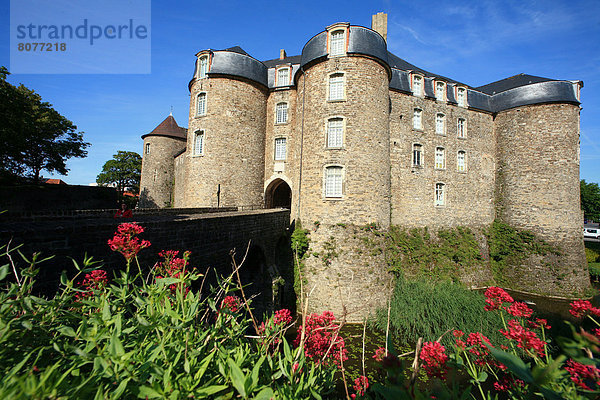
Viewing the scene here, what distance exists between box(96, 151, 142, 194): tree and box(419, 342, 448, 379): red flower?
146 feet

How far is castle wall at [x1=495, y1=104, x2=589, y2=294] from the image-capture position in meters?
14.7

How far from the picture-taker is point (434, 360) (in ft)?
6.17

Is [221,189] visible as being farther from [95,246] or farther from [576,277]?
[576,277]

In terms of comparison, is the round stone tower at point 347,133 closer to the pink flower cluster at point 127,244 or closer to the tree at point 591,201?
the pink flower cluster at point 127,244

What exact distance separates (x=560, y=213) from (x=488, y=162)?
4820 mm

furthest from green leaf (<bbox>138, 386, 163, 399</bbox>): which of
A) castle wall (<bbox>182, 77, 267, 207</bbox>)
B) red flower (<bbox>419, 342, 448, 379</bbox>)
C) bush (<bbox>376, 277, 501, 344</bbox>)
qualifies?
castle wall (<bbox>182, 77, 267, 207</bbox>)

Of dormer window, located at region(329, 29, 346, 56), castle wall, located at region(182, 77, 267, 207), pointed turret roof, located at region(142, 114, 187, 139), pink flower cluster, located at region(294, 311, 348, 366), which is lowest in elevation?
pink flower cluster, located at region(294, 311, 348, 366)

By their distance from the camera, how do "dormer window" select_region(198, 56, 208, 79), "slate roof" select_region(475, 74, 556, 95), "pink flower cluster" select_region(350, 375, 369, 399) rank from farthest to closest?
"slate roof" select_region(475, 74, 556, 95)
"dormer window" select_region(198, 56, 208, 79)
"pink flower cluster" select_region(350, 375, 369, 399)

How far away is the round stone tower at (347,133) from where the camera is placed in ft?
35.4

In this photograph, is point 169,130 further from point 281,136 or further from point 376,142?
point 376,142

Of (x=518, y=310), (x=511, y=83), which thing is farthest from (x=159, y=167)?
(x=511, y=83)

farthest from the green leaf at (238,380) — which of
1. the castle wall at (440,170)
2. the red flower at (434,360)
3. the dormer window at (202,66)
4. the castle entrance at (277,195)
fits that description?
the dormer window at (202,66)

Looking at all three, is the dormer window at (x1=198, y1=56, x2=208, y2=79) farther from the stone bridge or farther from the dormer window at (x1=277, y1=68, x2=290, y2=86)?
the stone bridge

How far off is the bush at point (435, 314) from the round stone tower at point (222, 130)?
30.1ft
